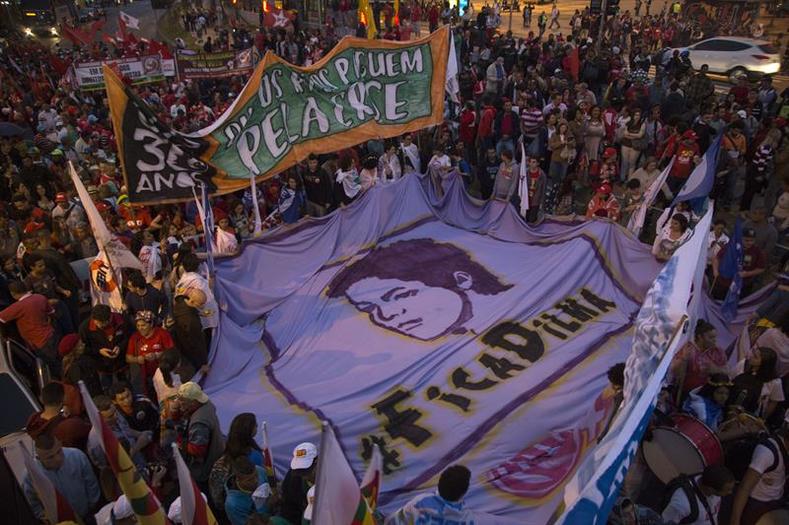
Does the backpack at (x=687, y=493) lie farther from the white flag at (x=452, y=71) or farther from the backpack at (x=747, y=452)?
the white flag at (x=452, y=71)

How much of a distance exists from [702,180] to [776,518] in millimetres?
4818

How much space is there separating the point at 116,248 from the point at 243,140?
7.76ft

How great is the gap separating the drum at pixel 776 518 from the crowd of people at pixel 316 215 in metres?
0.16

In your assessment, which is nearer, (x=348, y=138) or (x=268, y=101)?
(x=268, y=101)

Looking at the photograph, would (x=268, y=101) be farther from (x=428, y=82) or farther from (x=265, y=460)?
(x=265, y=460)

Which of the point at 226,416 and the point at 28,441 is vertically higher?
the point at 28,441

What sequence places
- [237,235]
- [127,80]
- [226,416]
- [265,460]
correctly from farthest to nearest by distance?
[127,80], [237,235], [226,416], [265,460]

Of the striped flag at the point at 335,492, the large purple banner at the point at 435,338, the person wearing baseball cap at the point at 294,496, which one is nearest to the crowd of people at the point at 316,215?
the person wearing baseball cap at the point at 294,496

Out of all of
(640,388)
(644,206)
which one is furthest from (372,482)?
(644,206)

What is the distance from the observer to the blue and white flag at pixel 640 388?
2.62m

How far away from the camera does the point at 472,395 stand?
5418 millimetres

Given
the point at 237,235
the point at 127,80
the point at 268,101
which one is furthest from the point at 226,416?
the point at 127,80

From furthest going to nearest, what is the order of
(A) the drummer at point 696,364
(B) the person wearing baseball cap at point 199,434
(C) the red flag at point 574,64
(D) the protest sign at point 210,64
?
(C) the red flag at point 574,64, (D) the protest sign at point 210,64, (A) the drummer at point 696,364, (B) the person wearing baseball cap at point 199,434

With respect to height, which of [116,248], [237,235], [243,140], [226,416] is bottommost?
[226,416]
